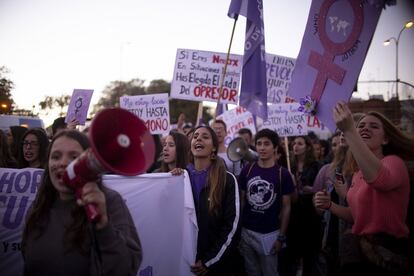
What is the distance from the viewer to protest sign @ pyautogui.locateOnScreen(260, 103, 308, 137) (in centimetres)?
604

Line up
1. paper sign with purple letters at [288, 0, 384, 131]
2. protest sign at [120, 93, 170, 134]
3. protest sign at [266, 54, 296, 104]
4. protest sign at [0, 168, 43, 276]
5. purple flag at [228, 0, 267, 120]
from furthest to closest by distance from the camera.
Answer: protest sign at [266, 54, 296, 104] → protest sign at [120, 93, 170, 134] → purple flag at [228, 0, 267, 120] → protest sign at [0, 168, 43, 276] → paper sign with purple letters at [288, 0, 384, 131]

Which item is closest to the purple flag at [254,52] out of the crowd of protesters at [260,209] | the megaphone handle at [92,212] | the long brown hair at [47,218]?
the crowd of protesters at [260,209]

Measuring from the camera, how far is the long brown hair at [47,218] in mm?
1577

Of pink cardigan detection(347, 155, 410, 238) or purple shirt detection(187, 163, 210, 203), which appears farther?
purple shirt detection(187, 163, 210, 203)

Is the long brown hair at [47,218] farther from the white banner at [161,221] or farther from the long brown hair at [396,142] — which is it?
the long brown hair at [396,142]

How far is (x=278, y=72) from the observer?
6.62m

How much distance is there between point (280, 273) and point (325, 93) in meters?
2.09

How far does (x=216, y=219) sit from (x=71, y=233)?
151 cm

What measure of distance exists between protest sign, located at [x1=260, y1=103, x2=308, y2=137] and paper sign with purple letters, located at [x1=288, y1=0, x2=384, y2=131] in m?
3.31

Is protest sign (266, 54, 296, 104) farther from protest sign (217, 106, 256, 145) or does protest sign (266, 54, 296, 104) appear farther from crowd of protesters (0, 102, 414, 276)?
crowd of protesters (0, 102, 414, 276)

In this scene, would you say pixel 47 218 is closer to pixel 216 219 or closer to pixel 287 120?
pixel 216 219

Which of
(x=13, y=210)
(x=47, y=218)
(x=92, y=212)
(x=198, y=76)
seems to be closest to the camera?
(x=92, y=212)

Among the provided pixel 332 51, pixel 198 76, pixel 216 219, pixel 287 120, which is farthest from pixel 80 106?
pixel 287 120

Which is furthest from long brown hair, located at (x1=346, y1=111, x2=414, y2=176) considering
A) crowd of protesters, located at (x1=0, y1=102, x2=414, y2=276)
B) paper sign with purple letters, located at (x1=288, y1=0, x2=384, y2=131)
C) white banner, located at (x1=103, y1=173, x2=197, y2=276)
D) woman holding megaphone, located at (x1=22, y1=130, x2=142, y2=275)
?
woman holding megaphone, located at (x1=22, y1=130, x2=142, y2=275)
